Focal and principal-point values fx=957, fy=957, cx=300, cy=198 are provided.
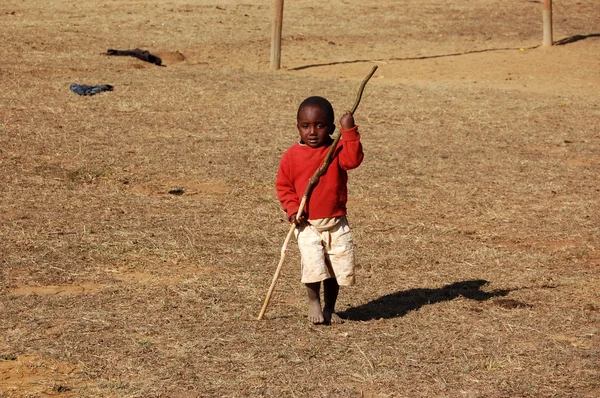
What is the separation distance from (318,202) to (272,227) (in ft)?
7.83

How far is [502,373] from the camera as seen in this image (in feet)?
15.3

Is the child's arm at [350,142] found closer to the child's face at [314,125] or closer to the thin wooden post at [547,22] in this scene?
the child's face at [314,125]

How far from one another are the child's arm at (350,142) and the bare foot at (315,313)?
830mm

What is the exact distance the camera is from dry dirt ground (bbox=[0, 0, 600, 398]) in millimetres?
4723

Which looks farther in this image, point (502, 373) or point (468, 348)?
point (468, 348)

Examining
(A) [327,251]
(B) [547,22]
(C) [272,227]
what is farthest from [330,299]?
(B) [547,22]

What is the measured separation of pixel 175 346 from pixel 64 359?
0.56 m

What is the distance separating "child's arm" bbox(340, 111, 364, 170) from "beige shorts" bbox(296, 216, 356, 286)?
384 millimetres

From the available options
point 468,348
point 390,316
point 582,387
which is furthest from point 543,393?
point 390,316

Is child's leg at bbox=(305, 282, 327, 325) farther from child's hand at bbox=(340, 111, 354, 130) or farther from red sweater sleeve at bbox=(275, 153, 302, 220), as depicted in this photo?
child's hand at bbox=(340, 111, 354, 130)

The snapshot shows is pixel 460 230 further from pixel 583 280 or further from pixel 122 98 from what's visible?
pixel 122 98

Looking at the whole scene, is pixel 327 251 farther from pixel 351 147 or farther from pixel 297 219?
pixel 351 147

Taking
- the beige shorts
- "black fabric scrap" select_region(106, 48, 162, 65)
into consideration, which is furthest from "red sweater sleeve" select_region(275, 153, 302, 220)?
"black fabric scrap" select_region(106, 48, 162, 65)

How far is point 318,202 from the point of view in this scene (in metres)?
5.21
